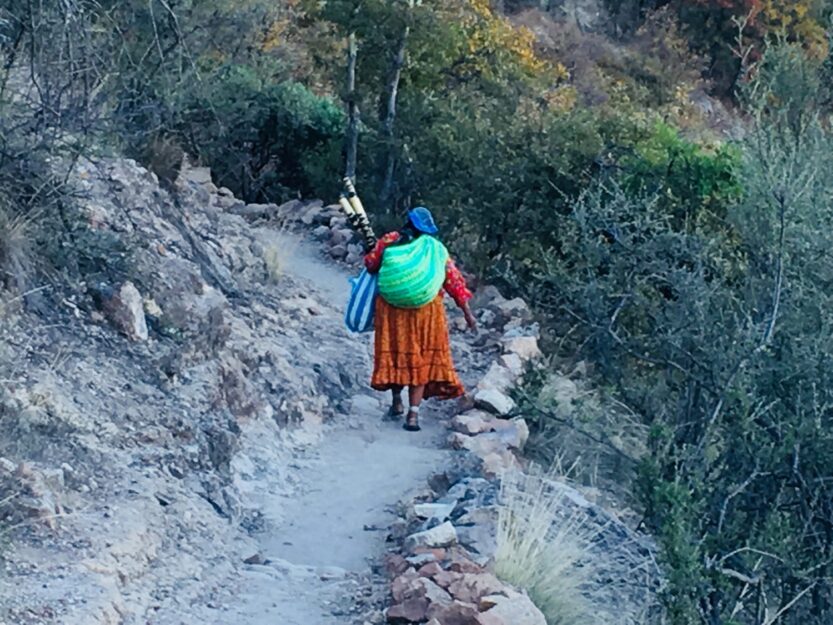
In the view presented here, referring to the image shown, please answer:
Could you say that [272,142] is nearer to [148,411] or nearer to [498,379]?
[498,379]

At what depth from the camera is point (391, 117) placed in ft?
47.6

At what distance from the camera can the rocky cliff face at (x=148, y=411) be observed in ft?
15.9

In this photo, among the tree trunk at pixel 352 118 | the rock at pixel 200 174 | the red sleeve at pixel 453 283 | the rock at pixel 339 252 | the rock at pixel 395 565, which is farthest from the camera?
the rock at pixel 200 174

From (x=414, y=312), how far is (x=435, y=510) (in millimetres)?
2220

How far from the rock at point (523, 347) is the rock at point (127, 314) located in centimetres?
331

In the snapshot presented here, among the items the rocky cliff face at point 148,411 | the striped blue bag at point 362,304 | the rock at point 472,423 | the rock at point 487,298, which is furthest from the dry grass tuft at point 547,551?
the rock at point 487,298

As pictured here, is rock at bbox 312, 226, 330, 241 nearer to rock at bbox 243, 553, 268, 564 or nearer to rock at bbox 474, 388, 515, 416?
rock at bbox 474, 388, 515, 416

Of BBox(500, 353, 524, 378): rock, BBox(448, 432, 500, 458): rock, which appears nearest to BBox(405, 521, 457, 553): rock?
BBox(448, 432, 500, 458): rock

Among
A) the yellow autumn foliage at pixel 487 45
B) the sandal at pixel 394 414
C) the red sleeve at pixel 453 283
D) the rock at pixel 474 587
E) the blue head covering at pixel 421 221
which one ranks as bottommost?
the sandal at pixel 394 414

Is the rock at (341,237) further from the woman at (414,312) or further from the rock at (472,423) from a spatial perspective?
the rock at (472,423)

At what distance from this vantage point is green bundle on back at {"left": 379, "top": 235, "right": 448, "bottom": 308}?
7.64 metres

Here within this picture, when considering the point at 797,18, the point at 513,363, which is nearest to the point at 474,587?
the point at 513,363

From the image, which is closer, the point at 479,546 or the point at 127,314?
the point at 479,546

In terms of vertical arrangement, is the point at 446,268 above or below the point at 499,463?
above
